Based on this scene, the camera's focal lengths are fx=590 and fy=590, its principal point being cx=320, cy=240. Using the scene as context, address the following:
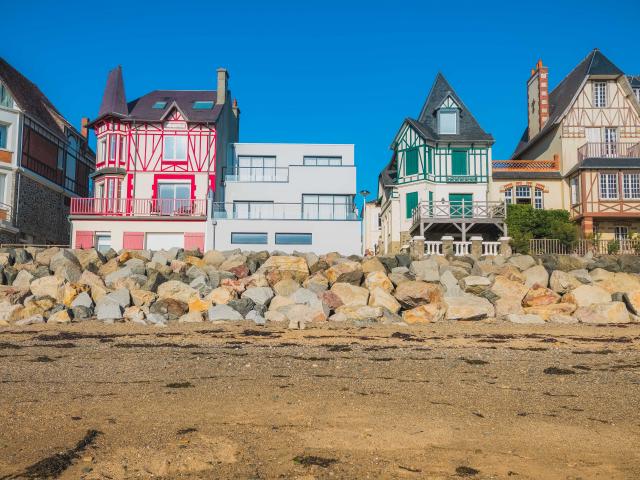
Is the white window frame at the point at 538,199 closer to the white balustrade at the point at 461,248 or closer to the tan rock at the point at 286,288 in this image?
the white balustrade at the point at 461,248

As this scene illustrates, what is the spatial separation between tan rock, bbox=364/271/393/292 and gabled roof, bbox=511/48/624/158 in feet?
64.1

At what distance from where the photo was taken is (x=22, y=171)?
29.7 m

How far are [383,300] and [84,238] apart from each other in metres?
18.3

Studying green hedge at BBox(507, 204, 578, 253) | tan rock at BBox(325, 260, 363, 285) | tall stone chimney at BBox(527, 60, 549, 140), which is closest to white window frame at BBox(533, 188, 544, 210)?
green hedge at BBox(507, 204, 578, 253)

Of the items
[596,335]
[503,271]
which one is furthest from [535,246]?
[596,335]

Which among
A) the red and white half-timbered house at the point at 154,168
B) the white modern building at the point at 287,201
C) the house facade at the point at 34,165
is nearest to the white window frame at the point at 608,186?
the white modern building at the point at 287,201

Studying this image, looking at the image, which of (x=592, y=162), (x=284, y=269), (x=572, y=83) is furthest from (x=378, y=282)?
(x=572, y=83)

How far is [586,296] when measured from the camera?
18391mm

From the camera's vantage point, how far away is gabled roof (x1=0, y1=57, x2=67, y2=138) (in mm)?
30150

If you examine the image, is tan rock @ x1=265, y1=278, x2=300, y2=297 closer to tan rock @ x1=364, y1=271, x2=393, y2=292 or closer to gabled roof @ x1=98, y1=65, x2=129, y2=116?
tan rock @ x1=364, y1=271, x2=393, y2=292

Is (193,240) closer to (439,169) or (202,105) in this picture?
(202,105)

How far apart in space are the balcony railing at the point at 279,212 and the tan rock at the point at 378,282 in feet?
→ 35.6

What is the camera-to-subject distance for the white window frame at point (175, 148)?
32562mm

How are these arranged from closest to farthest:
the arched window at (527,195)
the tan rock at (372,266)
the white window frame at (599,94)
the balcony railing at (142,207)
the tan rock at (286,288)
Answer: the tan rock at (286,288)
the tan rock at (372,266)
the balcony railing at (142,207)
the arched window at (527,195)
the white window frame at (599,94)
